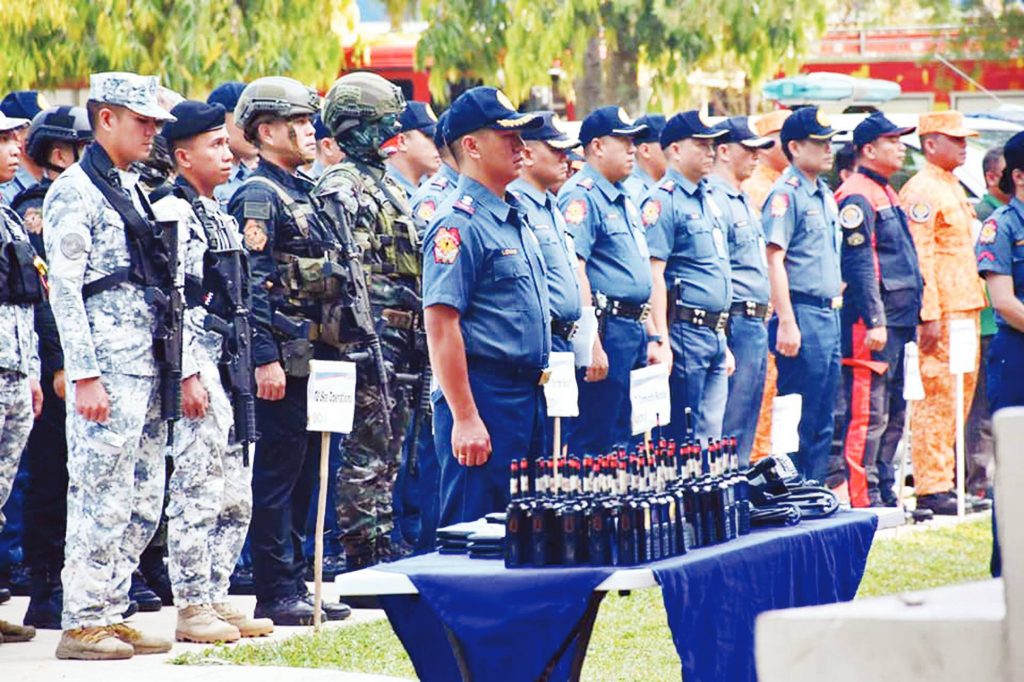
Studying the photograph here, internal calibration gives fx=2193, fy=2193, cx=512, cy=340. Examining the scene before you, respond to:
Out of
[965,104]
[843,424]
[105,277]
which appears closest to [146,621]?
[105,277]

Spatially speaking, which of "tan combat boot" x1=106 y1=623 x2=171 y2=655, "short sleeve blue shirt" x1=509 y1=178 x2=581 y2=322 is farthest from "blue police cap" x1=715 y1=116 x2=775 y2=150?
"tan combat boot" x1=106 y1=623 x2=171 y2=655

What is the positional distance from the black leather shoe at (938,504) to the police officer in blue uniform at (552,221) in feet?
14.6

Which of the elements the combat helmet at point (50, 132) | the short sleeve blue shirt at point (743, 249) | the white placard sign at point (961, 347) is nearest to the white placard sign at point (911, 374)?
the white placard sign at point (961, 347)

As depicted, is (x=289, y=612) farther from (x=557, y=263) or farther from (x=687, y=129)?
(x=687, y=129)

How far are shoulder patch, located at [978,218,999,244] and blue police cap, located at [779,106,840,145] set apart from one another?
288 centimetres

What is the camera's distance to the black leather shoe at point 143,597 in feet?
33.6

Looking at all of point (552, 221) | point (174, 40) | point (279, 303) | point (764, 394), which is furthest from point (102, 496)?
point (174, 40)

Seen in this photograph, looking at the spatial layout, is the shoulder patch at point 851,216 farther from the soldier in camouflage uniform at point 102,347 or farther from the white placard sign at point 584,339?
the soldier in camouflage uniform at point 102,347

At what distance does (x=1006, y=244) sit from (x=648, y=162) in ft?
12.5

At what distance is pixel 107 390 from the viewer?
863cm

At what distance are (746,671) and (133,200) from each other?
132 inches

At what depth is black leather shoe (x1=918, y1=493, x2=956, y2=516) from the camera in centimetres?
1430

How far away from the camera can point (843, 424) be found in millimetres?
14453

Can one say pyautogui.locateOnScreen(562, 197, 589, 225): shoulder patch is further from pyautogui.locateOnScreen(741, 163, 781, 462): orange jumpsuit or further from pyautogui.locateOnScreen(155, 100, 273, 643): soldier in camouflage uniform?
pyautogui.locateOnScreen(741, 163, 781, 462): orange jumpsuit
